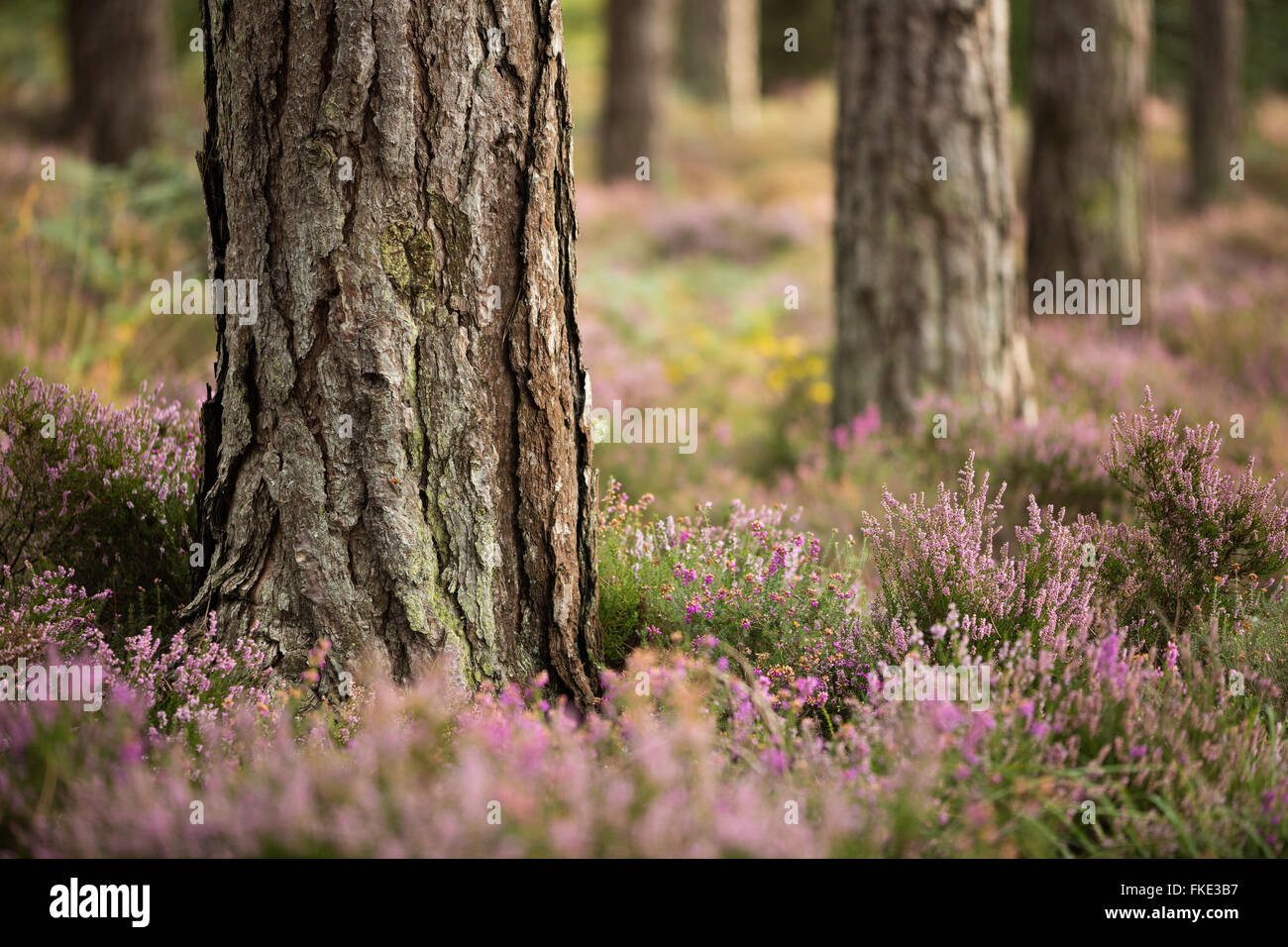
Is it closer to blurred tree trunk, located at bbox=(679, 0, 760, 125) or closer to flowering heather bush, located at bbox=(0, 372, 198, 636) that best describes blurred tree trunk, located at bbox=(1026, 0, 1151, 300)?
flowering heather bush, located at bbox=(0, 372, 198, 636)

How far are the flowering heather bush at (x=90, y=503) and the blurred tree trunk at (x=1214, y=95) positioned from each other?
1480 centimetres

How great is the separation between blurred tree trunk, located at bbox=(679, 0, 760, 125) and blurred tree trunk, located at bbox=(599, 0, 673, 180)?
6.87 metres

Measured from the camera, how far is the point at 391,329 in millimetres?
2406

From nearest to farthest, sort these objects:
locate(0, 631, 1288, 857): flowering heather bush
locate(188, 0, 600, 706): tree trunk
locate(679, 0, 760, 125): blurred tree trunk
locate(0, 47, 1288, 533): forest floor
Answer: locate(0, 631, 1288, 857): flowering heather bush
locate(188, 0, 600, 706): tree trunk
locate(0, 47, 1288, 533): forest floor
locate(679, 0, 760, 125): blurred tree trunk

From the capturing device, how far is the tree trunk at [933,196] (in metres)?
4.93

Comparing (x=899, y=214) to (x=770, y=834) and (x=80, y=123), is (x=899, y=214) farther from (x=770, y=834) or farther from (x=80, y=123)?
(x=80, y=123)

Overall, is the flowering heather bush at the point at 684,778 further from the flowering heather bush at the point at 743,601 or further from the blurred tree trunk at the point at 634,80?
the blurred tree trunk at the point at 634,80

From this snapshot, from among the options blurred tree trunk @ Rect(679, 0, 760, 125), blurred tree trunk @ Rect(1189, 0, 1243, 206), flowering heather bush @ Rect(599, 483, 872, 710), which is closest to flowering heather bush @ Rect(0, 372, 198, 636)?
flowering heather bush @ Rect(599, 483, 872, 710)

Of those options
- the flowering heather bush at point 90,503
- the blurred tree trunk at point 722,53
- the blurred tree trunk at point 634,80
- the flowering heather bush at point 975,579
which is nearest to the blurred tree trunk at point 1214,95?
the blurred tree trunk at point 634,80

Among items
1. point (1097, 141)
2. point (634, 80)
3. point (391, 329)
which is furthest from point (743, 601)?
point (634, 80)

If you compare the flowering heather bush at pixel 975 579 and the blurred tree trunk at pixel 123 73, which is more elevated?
the blurred tree trunk at pixel 123 73

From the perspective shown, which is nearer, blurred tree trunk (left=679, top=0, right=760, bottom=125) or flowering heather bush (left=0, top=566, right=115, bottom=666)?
flowering heather bush (left=0, top=566, right=115, bottom=666)

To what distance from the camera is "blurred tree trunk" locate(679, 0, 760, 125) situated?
71.7ft

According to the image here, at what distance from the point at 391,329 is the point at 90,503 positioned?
1.21 metres
